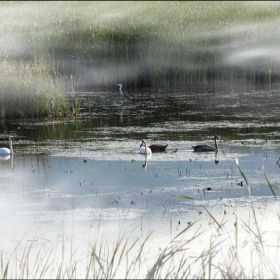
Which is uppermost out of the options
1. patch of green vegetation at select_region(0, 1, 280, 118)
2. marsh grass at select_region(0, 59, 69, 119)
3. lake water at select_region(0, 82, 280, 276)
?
patch of green vegetation at select_region(0, 1, 280, 118)

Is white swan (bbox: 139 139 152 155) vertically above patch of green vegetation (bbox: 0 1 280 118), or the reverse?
patch of green vegetation (bbox: 0 1 280 118)

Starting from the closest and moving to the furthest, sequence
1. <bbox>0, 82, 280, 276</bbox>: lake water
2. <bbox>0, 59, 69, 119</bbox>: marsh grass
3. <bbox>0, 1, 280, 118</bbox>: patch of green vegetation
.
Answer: <bbox>0, 82, 280, 276</bbox>: lake water
<bbox>0, 59, 69, 119</bbox>: marsh grass
<bbox>0, 1, 280, 118</bbox>: patch of green vegetation

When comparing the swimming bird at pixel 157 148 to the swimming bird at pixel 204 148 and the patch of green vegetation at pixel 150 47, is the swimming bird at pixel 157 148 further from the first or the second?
the patch of green vegetation at pixel 150 47

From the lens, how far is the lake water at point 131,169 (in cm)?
638

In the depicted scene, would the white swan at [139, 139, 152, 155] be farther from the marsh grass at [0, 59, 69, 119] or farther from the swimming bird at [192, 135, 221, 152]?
the marsh grass at [0, 59, 69, 119]

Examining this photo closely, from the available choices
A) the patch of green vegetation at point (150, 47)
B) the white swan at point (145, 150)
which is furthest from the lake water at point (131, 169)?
the patch of green vegetation at point (150, 47)

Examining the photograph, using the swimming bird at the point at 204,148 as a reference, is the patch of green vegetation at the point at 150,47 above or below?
above

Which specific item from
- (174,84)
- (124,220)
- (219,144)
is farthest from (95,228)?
(174,84)

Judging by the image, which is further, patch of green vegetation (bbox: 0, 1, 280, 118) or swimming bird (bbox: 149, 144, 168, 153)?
patch of green vegetation (bbox: 0, 1, 280, 118)

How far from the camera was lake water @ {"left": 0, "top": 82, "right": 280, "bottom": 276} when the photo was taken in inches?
251

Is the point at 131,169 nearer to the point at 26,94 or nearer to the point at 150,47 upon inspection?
the point at 26,94

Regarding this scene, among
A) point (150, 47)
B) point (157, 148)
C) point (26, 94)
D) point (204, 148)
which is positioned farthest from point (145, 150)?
point (150, 47)

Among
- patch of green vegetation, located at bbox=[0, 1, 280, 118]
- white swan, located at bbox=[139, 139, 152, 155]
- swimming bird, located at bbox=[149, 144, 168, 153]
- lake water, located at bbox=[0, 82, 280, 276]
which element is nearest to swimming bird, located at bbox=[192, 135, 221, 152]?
lake water, located at bbox=[0, 82, 280, 276]

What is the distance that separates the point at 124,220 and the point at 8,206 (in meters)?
1.38
